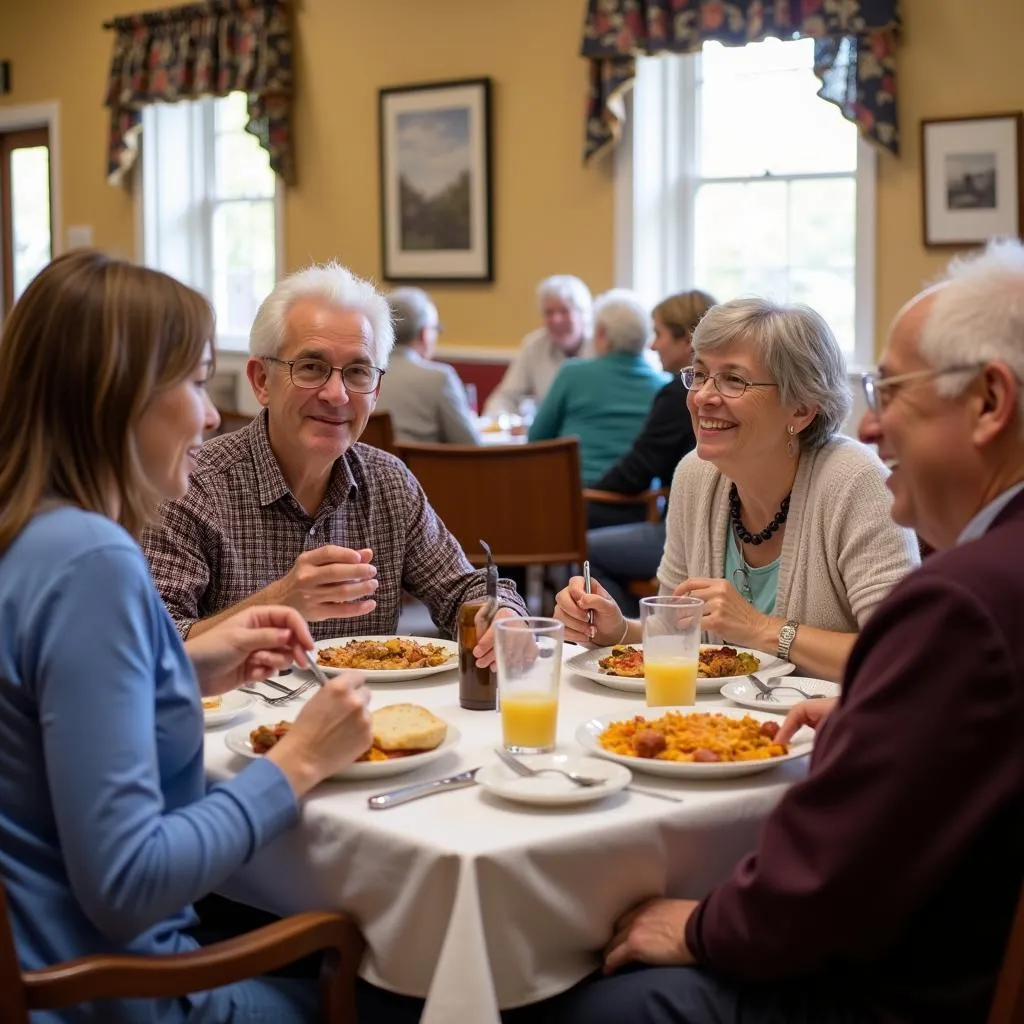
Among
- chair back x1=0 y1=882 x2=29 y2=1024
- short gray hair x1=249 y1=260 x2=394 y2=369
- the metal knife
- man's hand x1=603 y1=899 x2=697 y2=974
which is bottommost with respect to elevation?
man's hand x1=603 y1=899 x2=697 y2=974

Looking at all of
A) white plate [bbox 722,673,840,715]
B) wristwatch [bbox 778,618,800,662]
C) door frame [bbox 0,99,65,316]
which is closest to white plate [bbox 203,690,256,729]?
white plate [bbox 722,673,840,715]

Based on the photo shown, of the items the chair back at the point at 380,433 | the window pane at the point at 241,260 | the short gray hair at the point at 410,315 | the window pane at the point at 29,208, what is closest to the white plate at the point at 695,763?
the chair back at the point at 380,433

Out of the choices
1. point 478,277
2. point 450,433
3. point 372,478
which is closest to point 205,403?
point 372,478

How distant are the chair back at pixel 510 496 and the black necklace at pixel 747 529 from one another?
1.58 meters

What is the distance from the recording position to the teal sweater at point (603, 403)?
5172 mm

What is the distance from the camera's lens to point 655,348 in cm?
461

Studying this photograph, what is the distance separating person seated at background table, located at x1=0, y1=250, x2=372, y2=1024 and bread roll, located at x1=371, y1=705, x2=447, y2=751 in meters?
0.12

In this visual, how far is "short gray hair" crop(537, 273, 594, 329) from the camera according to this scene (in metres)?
6.05

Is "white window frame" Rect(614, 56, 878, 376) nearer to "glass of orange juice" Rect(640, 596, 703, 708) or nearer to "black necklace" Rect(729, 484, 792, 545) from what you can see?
"black necklace" Rect(729, 484, 792, 545)

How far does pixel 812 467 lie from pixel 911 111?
3435 mm

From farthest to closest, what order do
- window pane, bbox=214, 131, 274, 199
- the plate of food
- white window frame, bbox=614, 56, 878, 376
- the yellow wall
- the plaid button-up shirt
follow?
window pane, bbox=214, 131, 274, 199, white window frame, bbox=614, 56, 878, 376, the yellow wall, the plaid button-up shirt, the plate of food

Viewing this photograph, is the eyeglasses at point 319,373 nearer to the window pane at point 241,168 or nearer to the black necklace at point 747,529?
the black necklace at point 747,529

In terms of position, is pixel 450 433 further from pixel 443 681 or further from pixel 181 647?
pixel 181 647

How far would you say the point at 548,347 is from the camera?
20.7 feet
